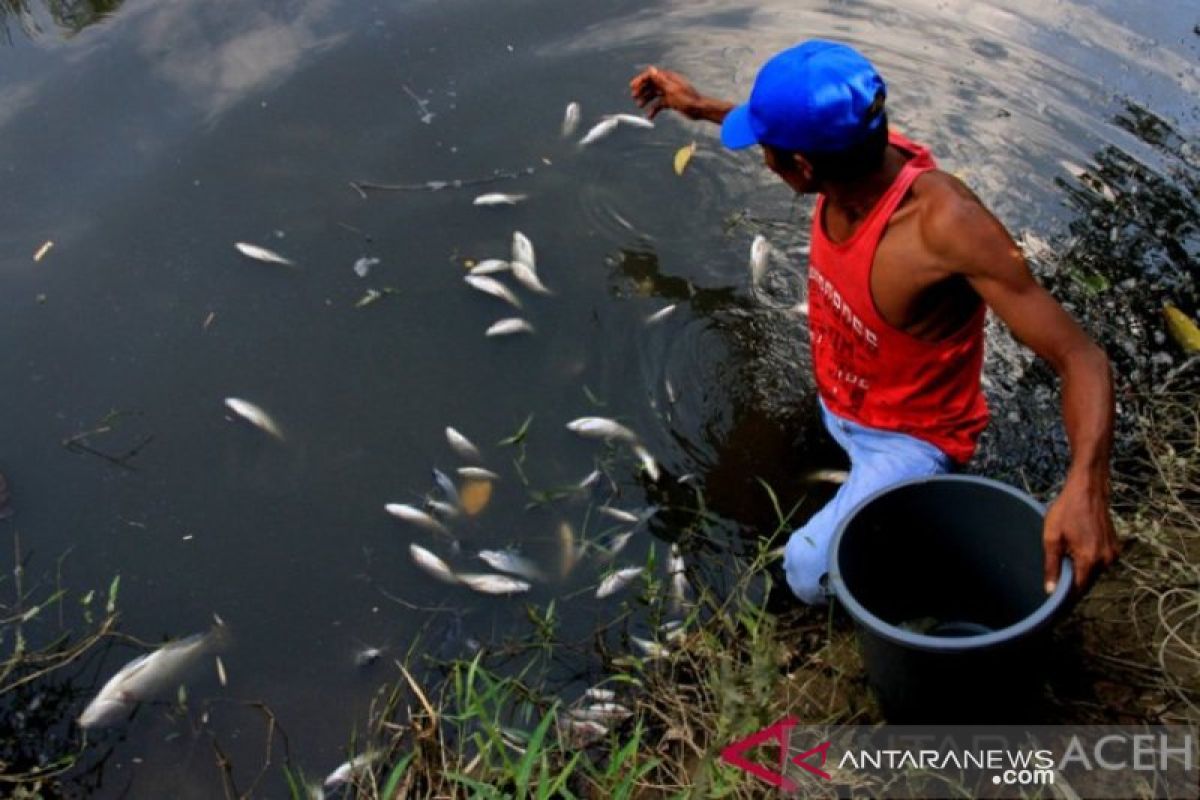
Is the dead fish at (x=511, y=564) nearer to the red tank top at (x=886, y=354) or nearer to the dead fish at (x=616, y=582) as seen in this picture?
the dead fish at (x=616, y=582)

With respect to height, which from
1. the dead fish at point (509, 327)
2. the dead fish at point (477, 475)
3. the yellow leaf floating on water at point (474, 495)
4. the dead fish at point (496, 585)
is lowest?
the dead fish at point (496, 585)

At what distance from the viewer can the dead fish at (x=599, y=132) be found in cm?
591

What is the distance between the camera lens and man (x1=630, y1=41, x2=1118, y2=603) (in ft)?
8.86

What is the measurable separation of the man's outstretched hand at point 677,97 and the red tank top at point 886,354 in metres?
0.87

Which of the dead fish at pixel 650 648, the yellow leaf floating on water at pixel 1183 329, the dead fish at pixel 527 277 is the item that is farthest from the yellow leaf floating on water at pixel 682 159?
the dead fish at pixel 650 648

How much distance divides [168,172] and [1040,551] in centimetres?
478

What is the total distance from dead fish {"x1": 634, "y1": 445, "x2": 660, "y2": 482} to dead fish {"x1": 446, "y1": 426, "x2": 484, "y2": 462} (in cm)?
66

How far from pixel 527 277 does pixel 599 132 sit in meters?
1.18

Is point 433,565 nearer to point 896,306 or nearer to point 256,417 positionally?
point 256,417

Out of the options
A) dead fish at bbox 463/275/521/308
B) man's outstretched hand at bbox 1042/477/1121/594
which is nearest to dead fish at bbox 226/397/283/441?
dead fish at bbox 463/275/521/308

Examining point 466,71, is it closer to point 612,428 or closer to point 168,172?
point 168,172

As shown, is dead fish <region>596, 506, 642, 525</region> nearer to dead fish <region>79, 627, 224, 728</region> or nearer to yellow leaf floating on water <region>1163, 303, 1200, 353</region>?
dead fish <region>79, 627, 224, 728</region>

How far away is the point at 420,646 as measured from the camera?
4.02 m

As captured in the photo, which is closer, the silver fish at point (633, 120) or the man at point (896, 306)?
the man at point (896, 306)
